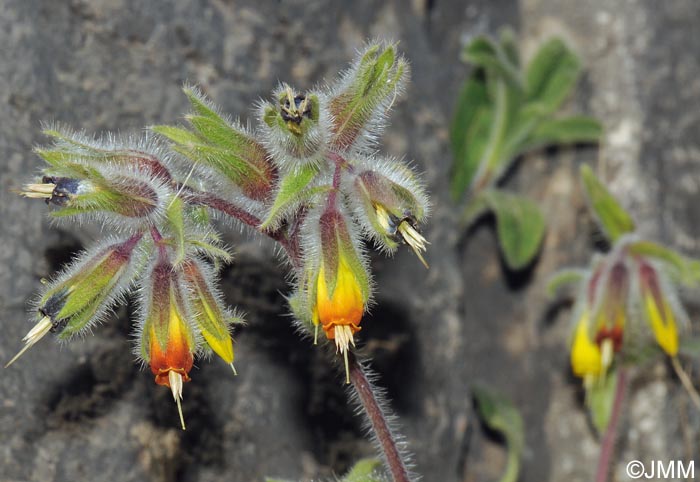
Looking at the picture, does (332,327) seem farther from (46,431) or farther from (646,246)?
(646,246)

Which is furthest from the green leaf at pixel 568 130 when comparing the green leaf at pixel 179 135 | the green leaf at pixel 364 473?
the green leaf at pixel 179 135

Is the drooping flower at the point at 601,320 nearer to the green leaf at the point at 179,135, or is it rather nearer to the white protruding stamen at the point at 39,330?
the green leaf at the point at 179,135

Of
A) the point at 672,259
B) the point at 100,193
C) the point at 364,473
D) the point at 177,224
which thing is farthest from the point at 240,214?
the point at 672,259

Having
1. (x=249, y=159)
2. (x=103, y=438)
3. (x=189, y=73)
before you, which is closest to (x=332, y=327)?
(x=249, y=159)

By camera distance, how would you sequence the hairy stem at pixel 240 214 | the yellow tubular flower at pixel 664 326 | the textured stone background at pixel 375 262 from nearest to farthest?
the hairy stem at pixel 240 214 → the textured stone background at pixel 375 262 → the yellow tubular flower at pixel 664 326

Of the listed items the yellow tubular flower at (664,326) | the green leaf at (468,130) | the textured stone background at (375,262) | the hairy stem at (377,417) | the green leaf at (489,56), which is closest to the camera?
the hairy stem at (377,417)

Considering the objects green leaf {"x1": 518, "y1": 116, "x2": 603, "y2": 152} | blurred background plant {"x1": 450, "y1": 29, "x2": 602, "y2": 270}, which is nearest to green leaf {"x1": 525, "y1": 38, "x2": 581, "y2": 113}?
blurred background plant {"x1": 450, "y1": 29, "x2": 602, "y2": 270}

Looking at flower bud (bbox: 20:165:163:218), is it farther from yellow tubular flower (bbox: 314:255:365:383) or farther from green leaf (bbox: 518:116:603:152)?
green leaf (bbox: 518:116:603:152)
